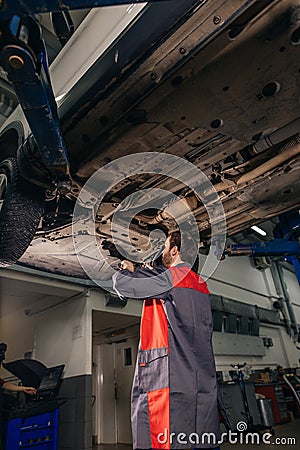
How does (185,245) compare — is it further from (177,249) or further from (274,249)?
(274,249)

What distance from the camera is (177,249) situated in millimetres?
2174

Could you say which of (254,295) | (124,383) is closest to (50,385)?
(124,383)

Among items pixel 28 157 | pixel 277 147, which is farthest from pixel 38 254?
pixel 277 147

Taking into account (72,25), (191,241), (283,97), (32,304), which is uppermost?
(72,25)

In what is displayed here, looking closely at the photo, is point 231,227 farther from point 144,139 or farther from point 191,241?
point 144,139

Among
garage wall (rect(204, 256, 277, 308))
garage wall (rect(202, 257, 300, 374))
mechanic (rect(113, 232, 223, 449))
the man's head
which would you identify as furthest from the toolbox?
garage wall (rect(204, 256, 277, 308))

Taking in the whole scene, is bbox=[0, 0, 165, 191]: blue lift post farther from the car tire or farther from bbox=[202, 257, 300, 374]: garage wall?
bbox=[202, 257, 300, 374]: garage wall

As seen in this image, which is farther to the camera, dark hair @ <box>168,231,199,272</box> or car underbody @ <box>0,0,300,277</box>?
dark hair @ <box>168,231,199,272</box>

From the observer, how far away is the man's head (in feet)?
7.08

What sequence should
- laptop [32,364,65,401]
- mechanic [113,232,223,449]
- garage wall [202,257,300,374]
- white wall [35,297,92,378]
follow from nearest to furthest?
mechanic [113,232,223,449] < laptop [32,364,65,401] < white wall [35,297,92,378] < garage wall [202,257,300,374]

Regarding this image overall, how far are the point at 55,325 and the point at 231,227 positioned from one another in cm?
416

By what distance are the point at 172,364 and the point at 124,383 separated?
5.36m

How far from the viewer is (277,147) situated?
1885 millimetres

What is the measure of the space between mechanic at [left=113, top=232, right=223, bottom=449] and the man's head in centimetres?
16
